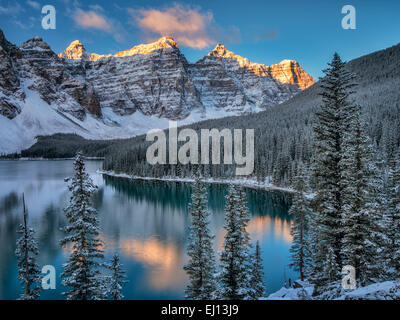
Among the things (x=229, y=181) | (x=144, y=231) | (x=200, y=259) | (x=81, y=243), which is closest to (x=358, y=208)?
(x=200, y=259)

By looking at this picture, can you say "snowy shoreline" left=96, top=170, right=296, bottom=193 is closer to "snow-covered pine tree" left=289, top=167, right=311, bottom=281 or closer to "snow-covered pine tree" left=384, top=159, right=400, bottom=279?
"snow-covered pine tree" left=289, top=167, right=311, bottom=281

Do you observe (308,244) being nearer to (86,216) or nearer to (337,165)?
(337,165)

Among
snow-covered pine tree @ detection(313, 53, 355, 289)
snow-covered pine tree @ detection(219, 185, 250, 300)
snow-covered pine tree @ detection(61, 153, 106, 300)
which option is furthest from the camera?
snow-covered pine tree @ detection(219, 185, 250, 300)

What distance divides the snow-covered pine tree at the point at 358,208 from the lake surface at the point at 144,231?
44.9ft

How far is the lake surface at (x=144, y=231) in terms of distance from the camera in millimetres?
26422

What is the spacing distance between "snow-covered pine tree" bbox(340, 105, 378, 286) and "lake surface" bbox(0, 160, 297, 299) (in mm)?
13700

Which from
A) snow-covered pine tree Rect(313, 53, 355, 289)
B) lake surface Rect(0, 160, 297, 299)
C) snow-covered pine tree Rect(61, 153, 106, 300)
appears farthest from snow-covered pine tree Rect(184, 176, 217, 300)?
snow-covered pine tree Rect(313, 53, 355, 289)

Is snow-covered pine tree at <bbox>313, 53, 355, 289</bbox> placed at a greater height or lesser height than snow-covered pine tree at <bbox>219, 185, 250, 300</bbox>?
greater

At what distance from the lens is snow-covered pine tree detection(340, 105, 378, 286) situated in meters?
12.9

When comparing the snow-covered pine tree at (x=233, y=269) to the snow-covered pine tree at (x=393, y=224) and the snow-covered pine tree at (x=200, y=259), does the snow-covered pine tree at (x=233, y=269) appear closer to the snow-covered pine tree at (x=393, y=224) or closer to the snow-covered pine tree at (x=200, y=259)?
the snow-covered pine tree at (x=200, y=259)

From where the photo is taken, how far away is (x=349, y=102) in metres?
14.3

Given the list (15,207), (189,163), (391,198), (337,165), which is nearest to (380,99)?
(189,163)

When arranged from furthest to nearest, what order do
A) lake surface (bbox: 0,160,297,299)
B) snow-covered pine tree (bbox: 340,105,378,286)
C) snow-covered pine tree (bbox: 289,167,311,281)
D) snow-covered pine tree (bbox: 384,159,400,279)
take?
lake surface (bbox: 0,160,297,299), snow-covered pine tree (bbox: 289,167,311,281), snow-covered pine tree (bbox: 384,159,400,279), snow-covered pine tree (bbox: 340,105,378,286)

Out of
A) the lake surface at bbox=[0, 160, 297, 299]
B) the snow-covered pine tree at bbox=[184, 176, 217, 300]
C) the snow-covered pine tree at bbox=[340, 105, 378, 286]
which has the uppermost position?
the snow-covered pine tree at bbox=[340, 105, 378, 286]
